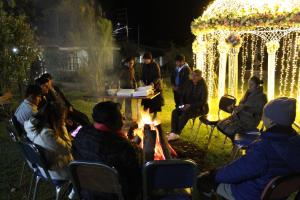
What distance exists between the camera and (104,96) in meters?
7.08

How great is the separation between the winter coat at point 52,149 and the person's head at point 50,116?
0.06 metres

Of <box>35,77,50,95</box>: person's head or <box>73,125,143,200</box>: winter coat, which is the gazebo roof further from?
<box>73,125,143,200</box>: winter coat

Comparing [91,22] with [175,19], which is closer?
[91,22]

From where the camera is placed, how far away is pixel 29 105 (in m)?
5.16

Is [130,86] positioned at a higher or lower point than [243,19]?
lower

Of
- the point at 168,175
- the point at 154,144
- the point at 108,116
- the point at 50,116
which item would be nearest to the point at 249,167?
the point at 168,175

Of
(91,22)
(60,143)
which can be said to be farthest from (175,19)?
(60,143)

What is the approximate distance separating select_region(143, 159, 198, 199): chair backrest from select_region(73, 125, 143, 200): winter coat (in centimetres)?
16

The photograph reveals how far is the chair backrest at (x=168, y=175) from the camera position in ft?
9.82

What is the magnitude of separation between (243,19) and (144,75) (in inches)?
107

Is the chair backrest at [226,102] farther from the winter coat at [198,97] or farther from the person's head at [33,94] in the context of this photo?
the person's head at [33,94]

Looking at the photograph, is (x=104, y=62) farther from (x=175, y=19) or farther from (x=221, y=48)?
(x=175, y=19)

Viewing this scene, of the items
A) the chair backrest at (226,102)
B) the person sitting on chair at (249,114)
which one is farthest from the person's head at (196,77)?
the person sitting on chair at (249,114)

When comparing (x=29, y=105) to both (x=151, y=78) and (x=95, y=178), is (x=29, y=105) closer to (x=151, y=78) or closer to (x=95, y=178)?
(x=95, y=178)
